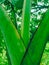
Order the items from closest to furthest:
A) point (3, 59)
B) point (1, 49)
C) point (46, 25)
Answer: point (46, 25), point (1, 49), point (3, 59)

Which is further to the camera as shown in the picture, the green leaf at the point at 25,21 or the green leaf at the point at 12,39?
the green leaf at the point at 25,21

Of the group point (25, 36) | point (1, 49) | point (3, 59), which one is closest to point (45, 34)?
point (25, 36)

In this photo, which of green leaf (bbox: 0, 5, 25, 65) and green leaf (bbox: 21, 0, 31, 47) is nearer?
green leaf (bbox: 0, 5, 25, 65)

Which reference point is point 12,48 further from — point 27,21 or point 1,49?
point 1,49

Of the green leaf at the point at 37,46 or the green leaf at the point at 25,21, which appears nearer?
the green leaf at the point at 37,46
